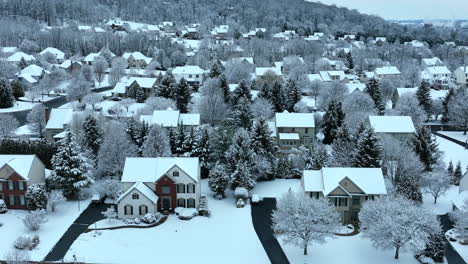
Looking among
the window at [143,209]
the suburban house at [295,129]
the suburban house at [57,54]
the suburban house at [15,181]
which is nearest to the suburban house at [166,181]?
the window at [143,209]

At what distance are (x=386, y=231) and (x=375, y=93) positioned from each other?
40.9 metres

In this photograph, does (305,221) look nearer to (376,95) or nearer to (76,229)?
(76,229)

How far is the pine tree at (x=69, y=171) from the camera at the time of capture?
39.9 metres

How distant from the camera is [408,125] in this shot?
2136 inches

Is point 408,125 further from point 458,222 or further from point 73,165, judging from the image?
point 73,165

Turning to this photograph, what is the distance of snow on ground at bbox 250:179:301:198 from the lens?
140 feet

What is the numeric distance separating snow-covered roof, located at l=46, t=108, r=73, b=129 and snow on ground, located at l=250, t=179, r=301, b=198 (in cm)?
2460

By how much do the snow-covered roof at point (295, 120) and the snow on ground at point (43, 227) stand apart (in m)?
24.5

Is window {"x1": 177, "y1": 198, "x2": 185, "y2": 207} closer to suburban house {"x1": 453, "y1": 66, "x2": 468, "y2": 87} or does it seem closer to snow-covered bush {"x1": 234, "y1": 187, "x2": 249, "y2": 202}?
snow-covered bush {"x1": 234, "y1": 187, "x2": 249, "y2": 202}

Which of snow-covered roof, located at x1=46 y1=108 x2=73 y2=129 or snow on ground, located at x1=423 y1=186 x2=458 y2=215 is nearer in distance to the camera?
snow on ground, located at x1=423 y1=186 x2=458 y2=215

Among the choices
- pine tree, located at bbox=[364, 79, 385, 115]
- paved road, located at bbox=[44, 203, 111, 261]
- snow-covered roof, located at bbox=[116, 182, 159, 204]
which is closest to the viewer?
paved road, located at bbox=[44, 203, 111, 261]

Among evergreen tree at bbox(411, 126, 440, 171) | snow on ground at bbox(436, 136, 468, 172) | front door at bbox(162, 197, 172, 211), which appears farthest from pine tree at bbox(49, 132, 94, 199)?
snow on ground at bbox(436, 136, 468, 172)

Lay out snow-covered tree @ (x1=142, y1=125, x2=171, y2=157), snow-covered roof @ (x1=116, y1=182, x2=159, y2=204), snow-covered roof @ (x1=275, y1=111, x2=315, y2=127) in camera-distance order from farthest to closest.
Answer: snow-covered roof @ (x1=275, y1=111, x2=315, y2=127)
snow-covered tree @ (x1=142, y1=125, x2=171, y2=157)
snow-covered roof @ (x1=116, y1=182, x2=159, y2=204)

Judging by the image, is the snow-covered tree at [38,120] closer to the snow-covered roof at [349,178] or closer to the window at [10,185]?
the window at [10,185]
